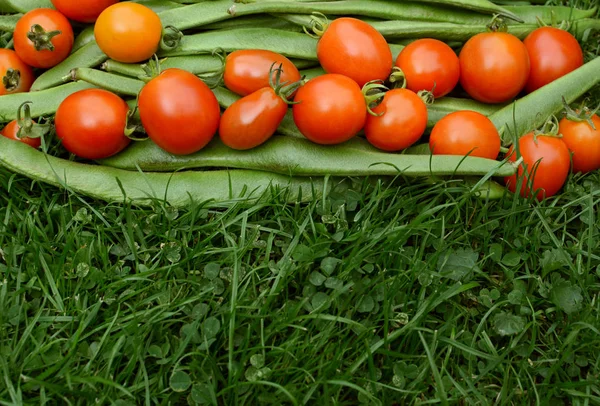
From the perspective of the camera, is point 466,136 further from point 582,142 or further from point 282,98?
point 282,98

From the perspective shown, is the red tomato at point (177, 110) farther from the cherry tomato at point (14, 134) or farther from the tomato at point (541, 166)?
the tomato at point (541, 166)

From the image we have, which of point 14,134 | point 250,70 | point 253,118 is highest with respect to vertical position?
point 250,70

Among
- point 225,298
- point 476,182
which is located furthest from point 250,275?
point 476,182

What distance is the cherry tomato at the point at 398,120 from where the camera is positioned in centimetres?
221

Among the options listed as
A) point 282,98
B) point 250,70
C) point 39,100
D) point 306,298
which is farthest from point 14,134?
point 306,298

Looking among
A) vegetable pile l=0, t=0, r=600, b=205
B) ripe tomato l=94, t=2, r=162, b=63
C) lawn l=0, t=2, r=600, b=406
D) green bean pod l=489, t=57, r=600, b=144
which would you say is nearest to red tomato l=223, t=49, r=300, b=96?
vegetable pile l=0, t=0, r=600, b=205

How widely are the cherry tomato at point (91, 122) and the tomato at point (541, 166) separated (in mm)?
1456

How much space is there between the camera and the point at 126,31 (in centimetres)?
229

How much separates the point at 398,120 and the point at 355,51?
32 cm

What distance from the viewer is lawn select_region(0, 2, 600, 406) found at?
173 centimetres

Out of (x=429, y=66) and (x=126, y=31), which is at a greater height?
(x=126, y=31)

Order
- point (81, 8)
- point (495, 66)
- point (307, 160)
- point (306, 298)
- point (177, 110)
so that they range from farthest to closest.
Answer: point (81, 8), point (495, 66), point (307, 160), point (177, 110), point (306, 298)

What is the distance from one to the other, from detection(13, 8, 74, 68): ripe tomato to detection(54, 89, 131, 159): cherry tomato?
0.29m

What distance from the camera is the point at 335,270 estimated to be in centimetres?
201
